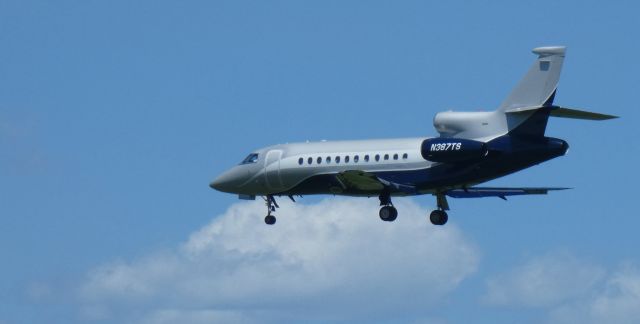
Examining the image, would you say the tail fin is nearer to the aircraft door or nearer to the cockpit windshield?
the aircraft door

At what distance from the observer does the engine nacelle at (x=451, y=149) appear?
12031cm

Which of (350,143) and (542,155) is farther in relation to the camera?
(350,143)

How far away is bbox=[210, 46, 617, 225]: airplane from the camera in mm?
119625

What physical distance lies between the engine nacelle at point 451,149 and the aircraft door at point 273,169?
30.4ft

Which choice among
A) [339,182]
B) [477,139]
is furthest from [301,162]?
[477,139]

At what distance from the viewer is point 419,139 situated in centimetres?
12425

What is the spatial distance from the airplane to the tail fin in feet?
0.14

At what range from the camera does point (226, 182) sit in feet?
433

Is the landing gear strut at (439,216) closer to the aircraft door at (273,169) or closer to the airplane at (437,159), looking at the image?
the airplane at (437,159)

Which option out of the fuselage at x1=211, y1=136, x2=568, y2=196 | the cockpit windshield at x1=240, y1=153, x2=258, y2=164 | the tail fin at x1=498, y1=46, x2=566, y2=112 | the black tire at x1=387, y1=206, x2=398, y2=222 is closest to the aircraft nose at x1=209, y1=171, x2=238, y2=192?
the fuselage at x1=211, y1=136, x2=568, y2=196

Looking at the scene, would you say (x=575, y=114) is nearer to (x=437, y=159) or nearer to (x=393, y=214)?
(x=437, y=159)

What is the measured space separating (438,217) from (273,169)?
8.15 meters

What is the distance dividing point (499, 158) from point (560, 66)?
4.84 metres

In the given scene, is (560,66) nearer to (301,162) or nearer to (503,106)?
(503,106)
